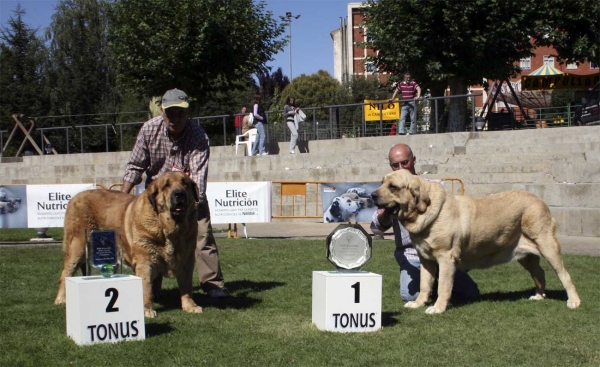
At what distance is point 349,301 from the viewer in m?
5.57

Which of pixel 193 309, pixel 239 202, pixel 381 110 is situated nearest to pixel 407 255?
pixel 193 309

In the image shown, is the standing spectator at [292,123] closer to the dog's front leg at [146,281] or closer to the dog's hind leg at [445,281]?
the dog's hind leg at [445,281]

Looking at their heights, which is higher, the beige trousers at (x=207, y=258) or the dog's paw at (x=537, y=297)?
the beige trousers at (x=207, y=258)

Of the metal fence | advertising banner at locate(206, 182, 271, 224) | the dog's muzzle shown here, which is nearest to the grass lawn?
the dog's muzzle

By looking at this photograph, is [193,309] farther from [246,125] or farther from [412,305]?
[246,125]

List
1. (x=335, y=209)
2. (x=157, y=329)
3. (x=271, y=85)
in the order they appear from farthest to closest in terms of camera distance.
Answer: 1. (x=271, y=85)
2. (x=335, y=209)
3. (x=157, y=329)

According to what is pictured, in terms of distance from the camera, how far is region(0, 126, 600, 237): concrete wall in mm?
14719

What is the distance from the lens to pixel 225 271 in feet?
31.5

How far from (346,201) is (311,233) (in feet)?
3.36

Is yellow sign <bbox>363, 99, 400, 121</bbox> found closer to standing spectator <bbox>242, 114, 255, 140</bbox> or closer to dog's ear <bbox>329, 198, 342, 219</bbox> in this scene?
standing spectator <bbox>242, 114, 255, 140</bbox>

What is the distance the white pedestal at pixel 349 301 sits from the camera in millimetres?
5523

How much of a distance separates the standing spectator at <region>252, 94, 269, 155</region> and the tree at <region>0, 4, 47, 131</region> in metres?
20.4

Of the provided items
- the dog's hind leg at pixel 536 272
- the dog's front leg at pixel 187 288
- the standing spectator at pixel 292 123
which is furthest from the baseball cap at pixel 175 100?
the standing spectator at pixel 292 123

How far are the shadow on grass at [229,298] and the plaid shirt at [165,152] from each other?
1064 millimetres
